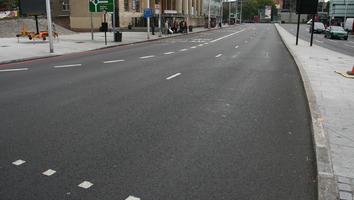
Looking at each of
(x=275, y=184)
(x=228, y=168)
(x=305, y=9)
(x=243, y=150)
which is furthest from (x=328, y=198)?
(x=305, y=9)

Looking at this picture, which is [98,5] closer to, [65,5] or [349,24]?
[65,5]

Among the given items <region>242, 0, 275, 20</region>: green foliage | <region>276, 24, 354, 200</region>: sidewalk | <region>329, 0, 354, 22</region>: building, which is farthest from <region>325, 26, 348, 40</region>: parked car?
<region>242, 0, 275, 20</region>: green foliage

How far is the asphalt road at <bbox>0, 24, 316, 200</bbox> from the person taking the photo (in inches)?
150

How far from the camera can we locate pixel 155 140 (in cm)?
525

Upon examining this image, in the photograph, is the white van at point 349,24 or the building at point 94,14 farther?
the white van at point 349,24

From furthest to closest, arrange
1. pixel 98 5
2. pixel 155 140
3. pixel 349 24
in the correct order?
pixel 349 24 < pixel 98 5 < pixel 155 140

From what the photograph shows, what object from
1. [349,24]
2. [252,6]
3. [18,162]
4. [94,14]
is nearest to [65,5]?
[94,14]

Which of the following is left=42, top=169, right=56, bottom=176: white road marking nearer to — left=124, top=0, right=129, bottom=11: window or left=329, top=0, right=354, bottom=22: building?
left=124, top=0, right=129, bottom=11: window

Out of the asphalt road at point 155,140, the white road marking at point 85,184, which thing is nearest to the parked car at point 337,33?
the asphalt road at point 155,140

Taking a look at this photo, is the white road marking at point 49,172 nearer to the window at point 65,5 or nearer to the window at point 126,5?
the window at point 126,5

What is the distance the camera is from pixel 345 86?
9.42 metres

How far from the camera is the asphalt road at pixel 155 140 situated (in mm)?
3805

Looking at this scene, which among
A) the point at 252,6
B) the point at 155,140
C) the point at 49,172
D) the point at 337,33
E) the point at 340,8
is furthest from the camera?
the point at 252,6

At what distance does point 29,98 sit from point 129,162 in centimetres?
466
